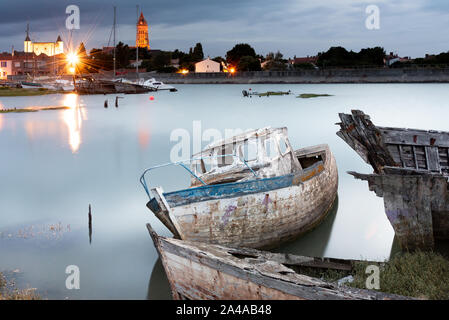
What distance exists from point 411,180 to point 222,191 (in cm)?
396

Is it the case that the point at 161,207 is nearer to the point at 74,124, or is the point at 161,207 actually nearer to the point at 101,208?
the point at 101,208

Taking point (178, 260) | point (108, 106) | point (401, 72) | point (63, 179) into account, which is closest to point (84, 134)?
point (63, 179)

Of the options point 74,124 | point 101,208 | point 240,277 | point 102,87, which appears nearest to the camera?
point 240,277

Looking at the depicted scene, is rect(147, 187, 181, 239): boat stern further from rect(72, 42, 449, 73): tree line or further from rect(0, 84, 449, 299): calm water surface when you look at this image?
rect(72, 42, 449, 73): tree line

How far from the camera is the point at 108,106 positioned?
2445 inches

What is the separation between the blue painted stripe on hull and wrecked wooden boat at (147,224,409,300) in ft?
5.37

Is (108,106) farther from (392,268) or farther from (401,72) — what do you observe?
(401,72)

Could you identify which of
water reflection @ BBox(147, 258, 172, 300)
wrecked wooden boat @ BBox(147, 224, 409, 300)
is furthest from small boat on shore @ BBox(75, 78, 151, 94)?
wrecked wooden boat @ BBox(147, 224, 409, 300)

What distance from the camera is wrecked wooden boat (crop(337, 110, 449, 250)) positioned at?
414 inches

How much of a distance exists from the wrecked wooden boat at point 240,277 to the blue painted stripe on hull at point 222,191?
5.37 ft

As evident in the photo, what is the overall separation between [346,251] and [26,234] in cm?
866

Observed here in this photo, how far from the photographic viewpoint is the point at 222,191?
10.6 m

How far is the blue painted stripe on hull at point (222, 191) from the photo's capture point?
1020 centimetres

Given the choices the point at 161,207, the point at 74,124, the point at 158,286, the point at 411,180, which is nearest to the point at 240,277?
the point at 161,207
